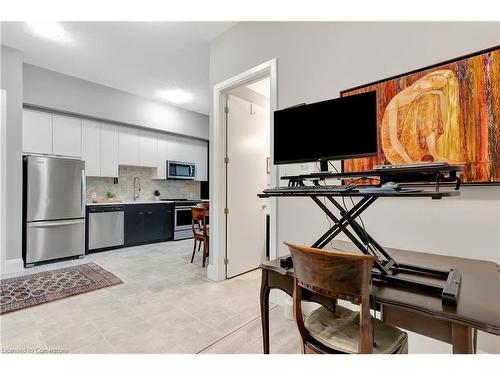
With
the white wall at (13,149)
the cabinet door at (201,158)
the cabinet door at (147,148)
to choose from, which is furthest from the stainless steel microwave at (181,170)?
the white wall at (13,149)

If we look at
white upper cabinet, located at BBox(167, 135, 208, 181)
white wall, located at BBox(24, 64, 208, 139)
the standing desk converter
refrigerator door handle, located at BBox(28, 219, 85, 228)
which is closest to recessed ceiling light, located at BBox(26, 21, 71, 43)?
white wall, located at BBox(24, 64, 208, 139)

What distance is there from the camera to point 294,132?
5.00 feet

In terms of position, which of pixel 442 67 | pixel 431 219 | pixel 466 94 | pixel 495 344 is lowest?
pixel 495 344

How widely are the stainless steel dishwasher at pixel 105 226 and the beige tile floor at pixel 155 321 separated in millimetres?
1580

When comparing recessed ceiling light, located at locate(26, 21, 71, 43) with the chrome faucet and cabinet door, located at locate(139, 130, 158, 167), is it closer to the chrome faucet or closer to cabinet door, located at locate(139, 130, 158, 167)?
cabinet door, located at locate(139, 130, 158, 167)

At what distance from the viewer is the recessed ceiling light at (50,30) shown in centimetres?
293

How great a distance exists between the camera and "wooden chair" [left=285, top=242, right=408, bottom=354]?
0.94 meters

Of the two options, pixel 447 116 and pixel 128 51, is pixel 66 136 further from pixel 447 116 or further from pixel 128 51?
pixel 447 116

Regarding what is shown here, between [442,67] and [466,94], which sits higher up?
[442,67]

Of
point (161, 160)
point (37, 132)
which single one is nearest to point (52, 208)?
point (37, 132)
